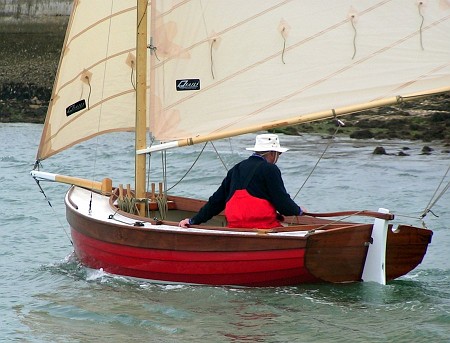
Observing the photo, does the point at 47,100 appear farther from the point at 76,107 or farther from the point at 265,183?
the point at 265,183

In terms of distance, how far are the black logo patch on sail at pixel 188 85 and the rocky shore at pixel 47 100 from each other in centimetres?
1250

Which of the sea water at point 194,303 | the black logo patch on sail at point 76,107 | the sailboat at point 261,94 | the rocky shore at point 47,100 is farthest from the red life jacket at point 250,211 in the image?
the rocky shore at point 47,100

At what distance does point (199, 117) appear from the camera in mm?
10055

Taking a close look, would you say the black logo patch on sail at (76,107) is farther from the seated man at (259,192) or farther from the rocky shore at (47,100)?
the rocky shore at (47,100)

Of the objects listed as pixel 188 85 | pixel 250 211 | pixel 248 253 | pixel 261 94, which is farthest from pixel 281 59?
pixel 248 253

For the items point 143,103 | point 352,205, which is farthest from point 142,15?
point 352,205

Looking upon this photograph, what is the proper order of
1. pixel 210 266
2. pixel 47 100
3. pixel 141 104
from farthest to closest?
pixel 47 100, pixel 141 104, pixel 210 266

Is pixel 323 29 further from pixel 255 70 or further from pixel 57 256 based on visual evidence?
pixel 57 256

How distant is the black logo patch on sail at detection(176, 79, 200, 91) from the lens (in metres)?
10.1

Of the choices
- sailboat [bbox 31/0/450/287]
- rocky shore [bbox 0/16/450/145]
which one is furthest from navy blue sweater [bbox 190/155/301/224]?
rocky shore [bbox 0/16/450/145]

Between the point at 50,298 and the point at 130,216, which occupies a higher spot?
the point at 130,216

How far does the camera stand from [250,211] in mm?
9664

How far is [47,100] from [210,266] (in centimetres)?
2178

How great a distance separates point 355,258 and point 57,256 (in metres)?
4.44
